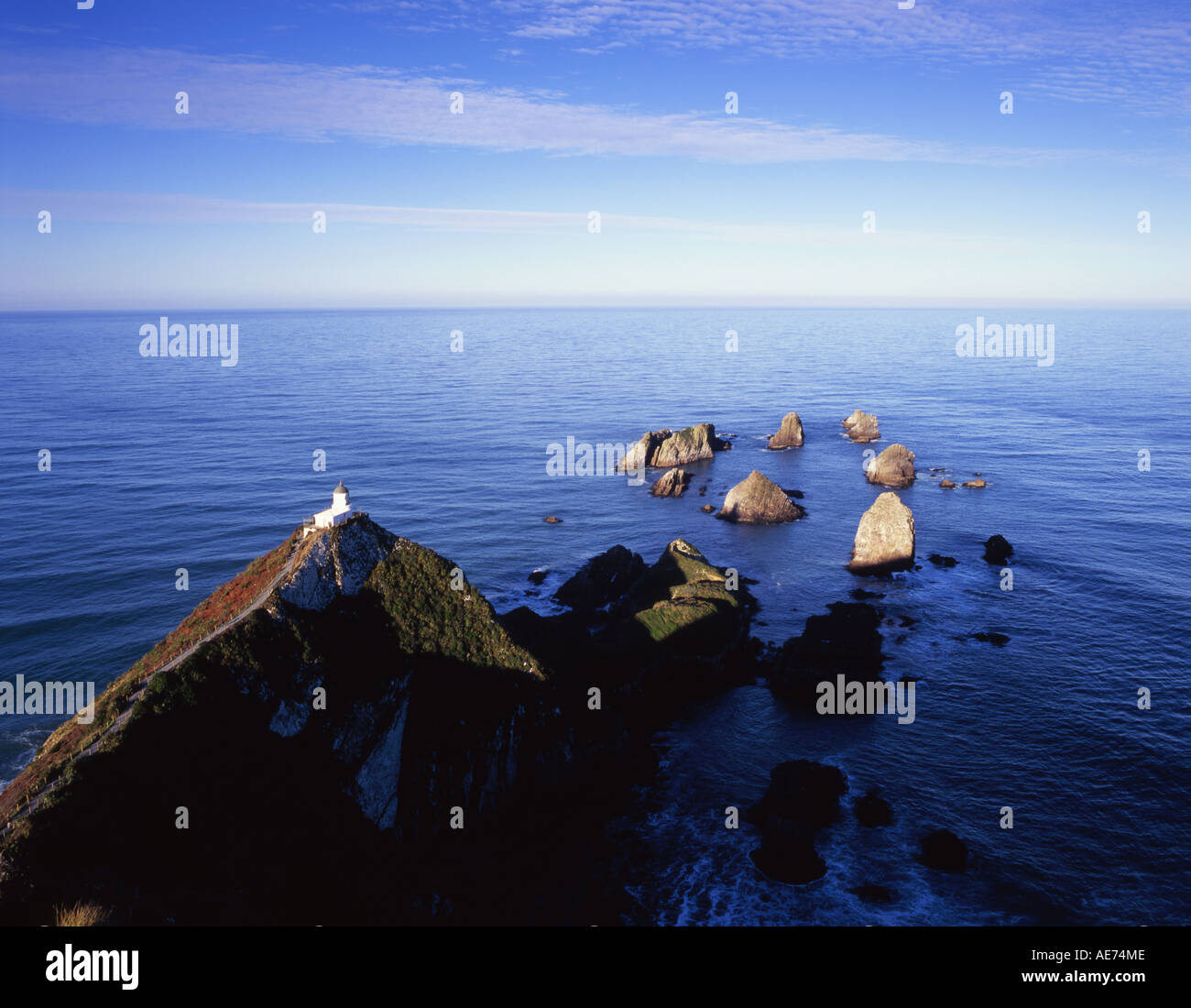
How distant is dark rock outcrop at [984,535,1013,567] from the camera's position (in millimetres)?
75188

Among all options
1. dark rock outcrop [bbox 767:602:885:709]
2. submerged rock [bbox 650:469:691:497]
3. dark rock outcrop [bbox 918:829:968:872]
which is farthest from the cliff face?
submerged rock [bbox 650:469:691:497]

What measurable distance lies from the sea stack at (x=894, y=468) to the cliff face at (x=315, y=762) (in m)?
74.5

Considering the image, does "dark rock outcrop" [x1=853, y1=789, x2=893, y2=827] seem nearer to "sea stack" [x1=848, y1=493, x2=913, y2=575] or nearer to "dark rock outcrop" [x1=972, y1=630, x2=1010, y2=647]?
"dark rock outcrop" [x1=972, y1=630, x2=1010, y2=647]

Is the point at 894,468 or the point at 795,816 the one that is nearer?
the point at 795,816

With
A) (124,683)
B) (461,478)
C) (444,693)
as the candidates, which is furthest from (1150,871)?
(461,478)

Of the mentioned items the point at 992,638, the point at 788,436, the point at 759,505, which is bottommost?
the point at 992,638

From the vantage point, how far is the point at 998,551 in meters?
75.9

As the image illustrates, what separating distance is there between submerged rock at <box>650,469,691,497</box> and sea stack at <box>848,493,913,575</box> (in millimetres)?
32787

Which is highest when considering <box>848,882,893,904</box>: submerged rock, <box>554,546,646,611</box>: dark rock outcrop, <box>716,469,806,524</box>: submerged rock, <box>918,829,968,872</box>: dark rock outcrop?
<box>716,469,806,524</box>: submerged rock

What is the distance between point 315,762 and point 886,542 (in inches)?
2294

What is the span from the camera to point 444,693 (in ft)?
122
